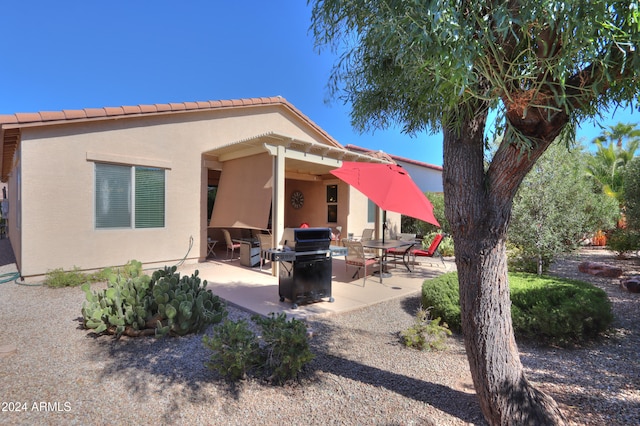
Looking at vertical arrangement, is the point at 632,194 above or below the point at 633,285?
A: above

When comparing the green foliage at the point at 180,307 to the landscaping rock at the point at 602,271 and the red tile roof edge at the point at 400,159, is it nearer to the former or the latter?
the landscaping rock at the point at 602,271

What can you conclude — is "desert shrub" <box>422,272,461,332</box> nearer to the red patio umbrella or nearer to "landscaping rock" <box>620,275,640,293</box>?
the red patio umbrella

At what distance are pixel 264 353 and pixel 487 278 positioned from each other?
240cm

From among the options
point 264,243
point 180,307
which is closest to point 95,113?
point 264,243

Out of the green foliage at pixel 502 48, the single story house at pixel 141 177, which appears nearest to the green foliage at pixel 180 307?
the single story house at pixel 141 177

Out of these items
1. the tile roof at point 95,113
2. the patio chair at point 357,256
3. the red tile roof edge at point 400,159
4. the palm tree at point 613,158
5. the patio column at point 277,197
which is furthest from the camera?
the palm tree at point 613,158

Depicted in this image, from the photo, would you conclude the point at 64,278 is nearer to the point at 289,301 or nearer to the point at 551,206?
the point at 289,301

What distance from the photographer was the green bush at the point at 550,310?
435 cm

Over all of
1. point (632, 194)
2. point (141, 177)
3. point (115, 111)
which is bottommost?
point (632, 194)

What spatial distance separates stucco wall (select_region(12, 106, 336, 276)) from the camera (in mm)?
7059

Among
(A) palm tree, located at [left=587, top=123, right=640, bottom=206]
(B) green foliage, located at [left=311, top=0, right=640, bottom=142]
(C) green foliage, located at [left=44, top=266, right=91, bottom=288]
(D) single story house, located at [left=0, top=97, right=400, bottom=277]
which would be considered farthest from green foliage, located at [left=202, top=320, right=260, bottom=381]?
(A) palm tree, located at [left=587, top=123, right=640, bottom=206]

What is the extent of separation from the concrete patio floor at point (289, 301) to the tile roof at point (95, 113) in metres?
4.37

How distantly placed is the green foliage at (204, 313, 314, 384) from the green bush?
274 cm

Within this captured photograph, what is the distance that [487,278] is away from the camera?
2715mm
